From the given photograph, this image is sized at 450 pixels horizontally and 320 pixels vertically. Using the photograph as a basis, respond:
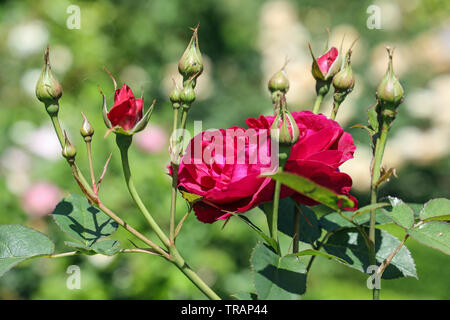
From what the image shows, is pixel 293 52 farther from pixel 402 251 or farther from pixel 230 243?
pixel 402 251

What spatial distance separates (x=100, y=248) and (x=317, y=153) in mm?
209

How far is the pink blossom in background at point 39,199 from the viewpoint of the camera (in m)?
1.77

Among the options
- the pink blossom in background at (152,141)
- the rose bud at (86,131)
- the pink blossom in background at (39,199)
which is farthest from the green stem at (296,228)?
the pink blossom in background at (152,141)

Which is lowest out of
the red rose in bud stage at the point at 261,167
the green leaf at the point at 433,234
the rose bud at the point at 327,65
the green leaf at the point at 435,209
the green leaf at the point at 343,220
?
the green leaf at the point at 433,234

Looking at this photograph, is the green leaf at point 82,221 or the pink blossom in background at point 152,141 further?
the pink blossom in background at point 152,141

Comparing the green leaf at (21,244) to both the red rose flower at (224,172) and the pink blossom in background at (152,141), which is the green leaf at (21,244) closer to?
the red rose flower at (224,172)

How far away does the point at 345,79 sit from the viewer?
0.50m

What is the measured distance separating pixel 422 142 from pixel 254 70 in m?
1.24

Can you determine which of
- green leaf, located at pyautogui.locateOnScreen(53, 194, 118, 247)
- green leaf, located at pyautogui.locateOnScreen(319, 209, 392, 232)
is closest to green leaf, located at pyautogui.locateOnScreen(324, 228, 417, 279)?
green leaf, located at pyautogui.locateOnScreen(319, 209, 392, 232)

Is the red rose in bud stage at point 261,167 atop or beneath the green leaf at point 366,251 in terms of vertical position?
atop

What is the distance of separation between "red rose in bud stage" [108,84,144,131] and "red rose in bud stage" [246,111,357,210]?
0.11 meters

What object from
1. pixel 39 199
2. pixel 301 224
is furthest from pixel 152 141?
pixel 301 224

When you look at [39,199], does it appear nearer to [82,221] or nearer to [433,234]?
[82,221]

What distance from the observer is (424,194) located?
316 cm
